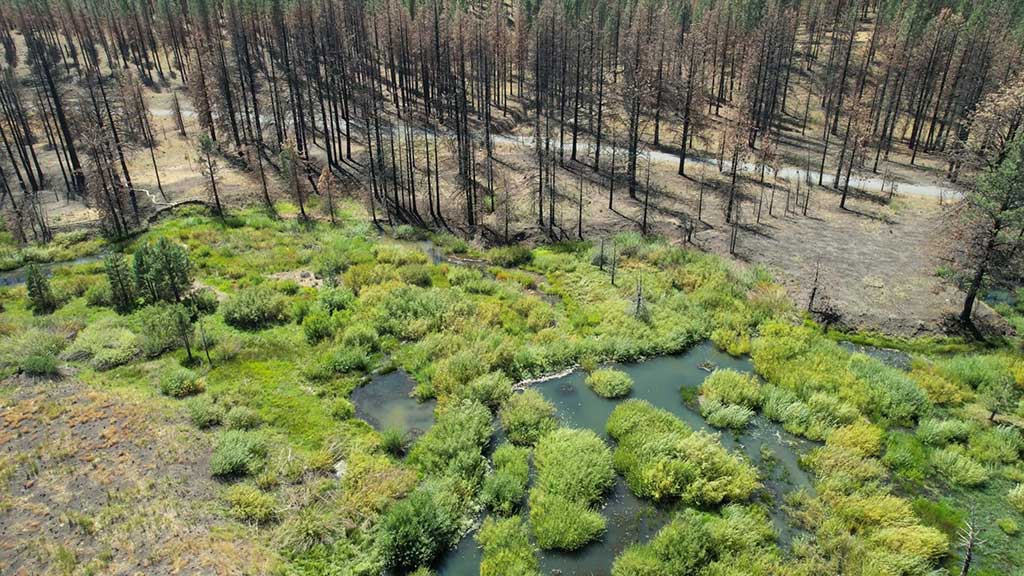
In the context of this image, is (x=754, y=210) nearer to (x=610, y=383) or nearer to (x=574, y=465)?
(x=610, y=383)

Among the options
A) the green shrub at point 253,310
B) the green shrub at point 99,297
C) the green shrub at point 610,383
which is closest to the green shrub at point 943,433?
the green shrub at point 610,383

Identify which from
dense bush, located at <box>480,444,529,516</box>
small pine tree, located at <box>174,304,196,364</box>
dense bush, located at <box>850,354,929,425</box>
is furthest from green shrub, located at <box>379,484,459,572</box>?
dense bush, located at <box>850,354,929,425</box>

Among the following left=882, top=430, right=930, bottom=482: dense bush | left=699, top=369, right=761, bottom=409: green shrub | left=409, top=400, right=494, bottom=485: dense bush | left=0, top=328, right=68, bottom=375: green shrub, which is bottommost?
left=882, top=430, right=930, bottom=482: dense bush

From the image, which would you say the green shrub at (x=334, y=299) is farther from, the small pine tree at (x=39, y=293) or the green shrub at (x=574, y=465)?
the green shrub at (x=574, y=465)

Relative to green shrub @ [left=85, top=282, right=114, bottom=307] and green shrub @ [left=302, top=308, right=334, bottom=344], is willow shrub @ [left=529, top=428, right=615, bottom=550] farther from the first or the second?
green shrub @ [left=85, top=282, right=114, bottom=307]

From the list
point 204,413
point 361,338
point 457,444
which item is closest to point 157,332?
point 204,413

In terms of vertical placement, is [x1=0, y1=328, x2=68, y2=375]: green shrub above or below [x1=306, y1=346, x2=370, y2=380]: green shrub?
above
